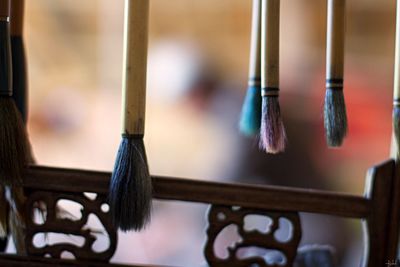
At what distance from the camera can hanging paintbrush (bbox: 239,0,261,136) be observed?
573 mm

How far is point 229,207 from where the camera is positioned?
551mm

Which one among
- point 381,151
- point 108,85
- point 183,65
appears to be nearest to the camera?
point 381,151

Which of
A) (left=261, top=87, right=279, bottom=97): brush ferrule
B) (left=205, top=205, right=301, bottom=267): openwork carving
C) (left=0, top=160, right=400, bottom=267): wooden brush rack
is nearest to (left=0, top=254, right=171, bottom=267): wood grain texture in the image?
(left=0, top=160, right=400, bottom=267): wooden brush rack

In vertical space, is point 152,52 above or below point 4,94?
above

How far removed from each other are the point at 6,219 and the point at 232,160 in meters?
0.96

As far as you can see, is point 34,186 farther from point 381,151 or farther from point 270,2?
point 381,151

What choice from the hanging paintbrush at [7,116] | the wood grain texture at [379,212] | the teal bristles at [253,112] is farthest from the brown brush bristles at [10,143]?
the wood grain texture at [379,212]

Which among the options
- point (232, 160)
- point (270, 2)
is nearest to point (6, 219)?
point (270, 2)

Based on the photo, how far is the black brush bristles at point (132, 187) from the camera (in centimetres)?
49

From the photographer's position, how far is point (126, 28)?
497 mm

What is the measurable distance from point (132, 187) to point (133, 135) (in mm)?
45

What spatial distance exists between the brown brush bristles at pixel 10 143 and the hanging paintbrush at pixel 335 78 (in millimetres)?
283

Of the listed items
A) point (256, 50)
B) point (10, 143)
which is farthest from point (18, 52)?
point (256, 50)

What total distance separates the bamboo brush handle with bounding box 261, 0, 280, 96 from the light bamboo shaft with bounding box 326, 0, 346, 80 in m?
0.06
